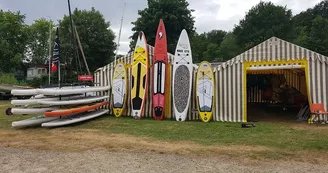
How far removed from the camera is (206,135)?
21.3 ft

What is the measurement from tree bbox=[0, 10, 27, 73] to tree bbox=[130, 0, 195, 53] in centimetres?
1272

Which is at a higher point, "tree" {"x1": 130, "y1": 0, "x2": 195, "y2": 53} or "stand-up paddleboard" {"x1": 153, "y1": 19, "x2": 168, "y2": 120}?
"tree" {"x1": 130, "y1": 0, "x2": 195, "y2": 53}

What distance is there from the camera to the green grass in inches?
221

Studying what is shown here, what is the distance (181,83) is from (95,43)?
2130cm

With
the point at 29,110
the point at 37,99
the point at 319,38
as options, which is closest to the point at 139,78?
the point at 37,99

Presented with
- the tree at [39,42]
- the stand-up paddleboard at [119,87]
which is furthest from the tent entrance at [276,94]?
the tree at [39,42]

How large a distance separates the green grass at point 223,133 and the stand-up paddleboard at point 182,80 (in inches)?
30.3

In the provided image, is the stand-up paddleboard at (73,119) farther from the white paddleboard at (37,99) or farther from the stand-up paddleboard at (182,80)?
the stand-up paddleboard at (182,80)

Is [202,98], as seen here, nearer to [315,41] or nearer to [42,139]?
[42,139]

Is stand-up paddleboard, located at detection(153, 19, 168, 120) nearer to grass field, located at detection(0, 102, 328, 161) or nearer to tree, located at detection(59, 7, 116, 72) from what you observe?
grass field, located at detection(0, 102, 328, 161)

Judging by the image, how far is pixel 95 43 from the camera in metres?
28.5

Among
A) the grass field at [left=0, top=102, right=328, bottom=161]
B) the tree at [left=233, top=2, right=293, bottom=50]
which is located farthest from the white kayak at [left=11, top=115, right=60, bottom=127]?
the tree at [left=233, top=2, right=293, bottom=50]

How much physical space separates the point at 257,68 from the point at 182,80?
91.3 inches

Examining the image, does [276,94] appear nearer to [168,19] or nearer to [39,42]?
[168,19]
